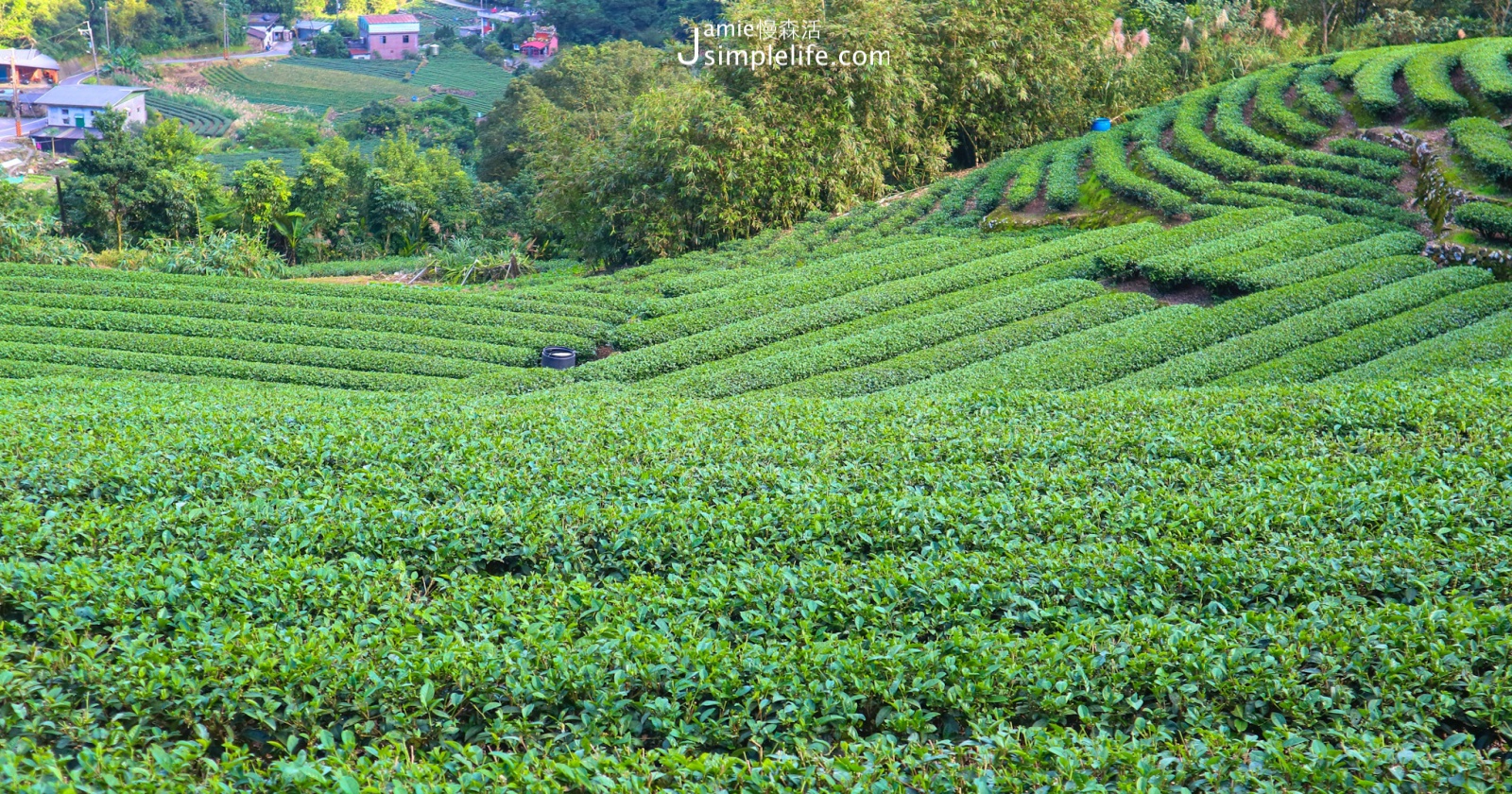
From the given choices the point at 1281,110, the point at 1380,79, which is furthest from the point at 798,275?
the point at 1380,79

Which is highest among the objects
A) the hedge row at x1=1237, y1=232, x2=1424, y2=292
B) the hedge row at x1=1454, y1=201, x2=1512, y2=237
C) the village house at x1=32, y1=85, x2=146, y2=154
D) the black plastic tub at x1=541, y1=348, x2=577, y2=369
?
the village house at x1=32, y1=85, x2=146, y2=154

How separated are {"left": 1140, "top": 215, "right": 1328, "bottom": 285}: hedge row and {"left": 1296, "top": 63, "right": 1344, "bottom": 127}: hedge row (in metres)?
5.72

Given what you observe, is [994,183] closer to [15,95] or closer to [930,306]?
[930,306]

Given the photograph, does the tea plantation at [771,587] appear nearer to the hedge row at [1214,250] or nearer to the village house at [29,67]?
the hedge row at [1214,250]

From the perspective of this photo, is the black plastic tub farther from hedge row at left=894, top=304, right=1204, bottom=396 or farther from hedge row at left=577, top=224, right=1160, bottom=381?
hedge row at left=894, top=304, right=1204, bottom=396

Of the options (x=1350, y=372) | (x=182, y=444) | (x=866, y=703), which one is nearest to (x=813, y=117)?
(x=1350, y=372)

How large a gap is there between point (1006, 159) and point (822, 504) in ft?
65.9

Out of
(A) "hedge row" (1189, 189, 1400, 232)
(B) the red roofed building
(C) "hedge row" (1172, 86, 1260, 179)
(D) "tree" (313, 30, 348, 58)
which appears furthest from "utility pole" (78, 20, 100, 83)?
(A) "hedge row" (1189, 189, 1400, 232)

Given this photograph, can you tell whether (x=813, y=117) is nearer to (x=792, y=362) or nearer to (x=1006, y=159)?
(x=1006, y=159)

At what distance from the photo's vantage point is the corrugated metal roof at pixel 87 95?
61.1m

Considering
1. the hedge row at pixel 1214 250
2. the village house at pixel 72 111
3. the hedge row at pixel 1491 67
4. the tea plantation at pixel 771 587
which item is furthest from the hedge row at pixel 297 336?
the village house at pixel 72 111

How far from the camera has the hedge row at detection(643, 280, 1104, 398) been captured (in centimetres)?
1347

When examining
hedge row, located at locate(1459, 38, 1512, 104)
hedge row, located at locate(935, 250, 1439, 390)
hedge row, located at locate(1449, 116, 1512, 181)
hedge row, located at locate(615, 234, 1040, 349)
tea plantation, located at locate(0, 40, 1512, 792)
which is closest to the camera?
tea plantation, located at locate(0, 40, 1512, 792)

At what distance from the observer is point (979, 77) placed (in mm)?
24672
